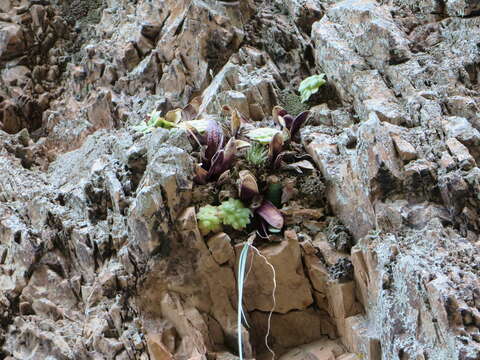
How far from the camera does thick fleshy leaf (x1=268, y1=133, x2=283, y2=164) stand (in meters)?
5.37

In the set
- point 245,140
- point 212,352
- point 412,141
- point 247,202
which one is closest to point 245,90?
point 245,140

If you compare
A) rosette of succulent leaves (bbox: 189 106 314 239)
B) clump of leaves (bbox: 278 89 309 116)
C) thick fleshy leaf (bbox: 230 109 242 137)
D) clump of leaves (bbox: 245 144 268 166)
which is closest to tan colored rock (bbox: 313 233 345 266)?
rosette of succulent leaves (bbox: 189 106 314 239)

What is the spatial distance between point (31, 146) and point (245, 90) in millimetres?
2977

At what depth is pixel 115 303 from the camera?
4.89 m

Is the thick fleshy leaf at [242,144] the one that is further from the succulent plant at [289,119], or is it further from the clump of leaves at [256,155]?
the succulent plant at [289,119]

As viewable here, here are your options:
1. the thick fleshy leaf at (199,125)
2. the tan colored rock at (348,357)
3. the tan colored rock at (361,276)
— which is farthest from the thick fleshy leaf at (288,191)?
the tan colored rock at (348,357)

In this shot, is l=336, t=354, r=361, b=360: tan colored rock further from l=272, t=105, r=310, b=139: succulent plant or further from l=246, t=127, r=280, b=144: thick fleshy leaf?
l=272, t=105, r=310, b=139: succulent plant

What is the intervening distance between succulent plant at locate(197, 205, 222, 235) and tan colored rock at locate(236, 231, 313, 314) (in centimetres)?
29

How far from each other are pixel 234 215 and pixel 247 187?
0.97ft

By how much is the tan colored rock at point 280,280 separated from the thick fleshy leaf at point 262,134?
1.00 meters

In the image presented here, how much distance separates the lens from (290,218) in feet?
17.1

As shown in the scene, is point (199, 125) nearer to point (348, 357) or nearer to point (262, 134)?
point (262, 134)

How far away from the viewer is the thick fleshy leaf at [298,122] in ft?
18.7

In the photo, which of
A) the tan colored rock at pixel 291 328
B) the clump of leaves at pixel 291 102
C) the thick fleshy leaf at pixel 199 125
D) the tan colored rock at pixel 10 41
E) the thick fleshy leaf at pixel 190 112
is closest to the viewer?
the tan colored rock at pixel 291 328
